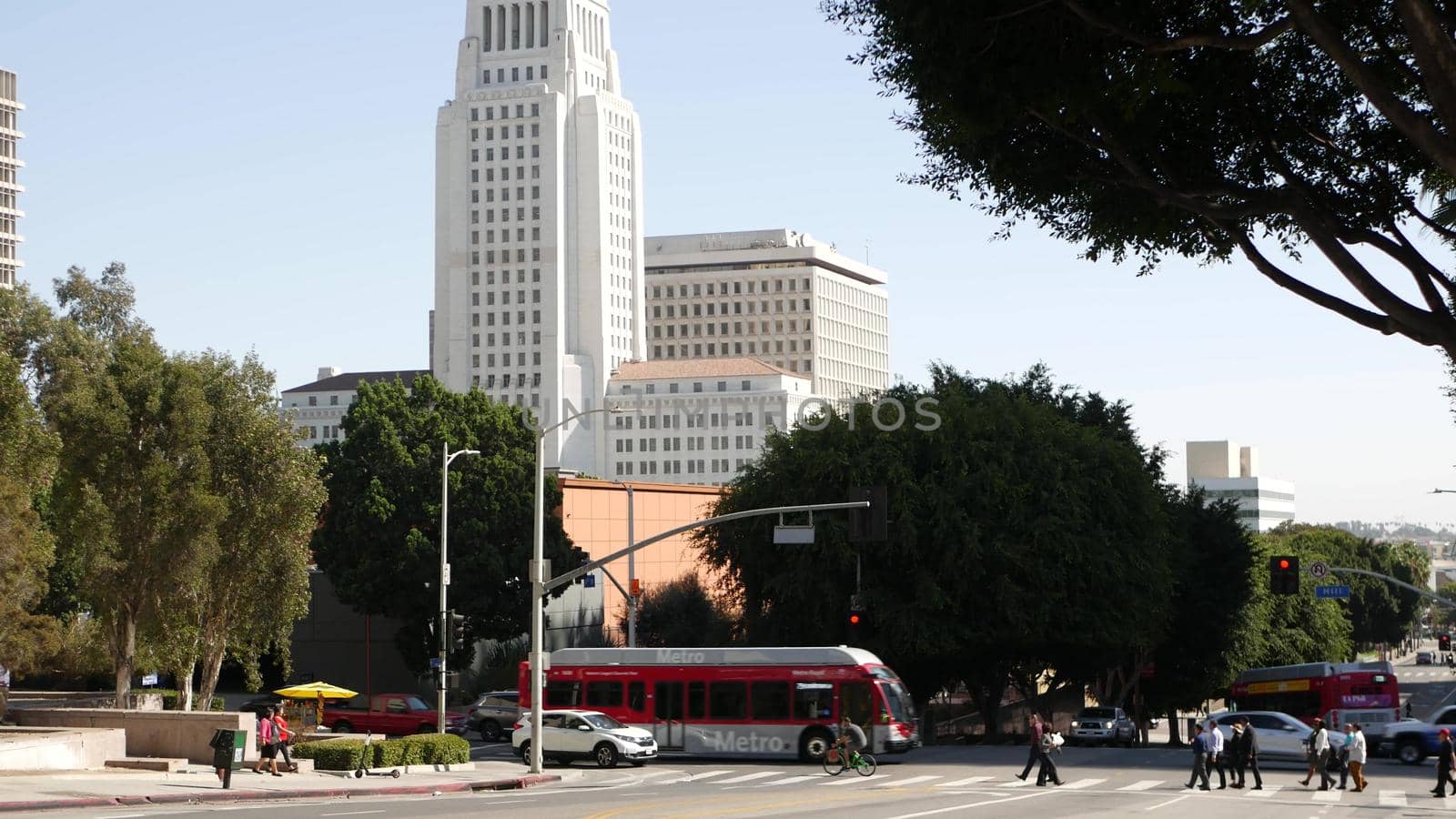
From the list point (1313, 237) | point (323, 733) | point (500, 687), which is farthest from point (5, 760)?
point (500, 687)

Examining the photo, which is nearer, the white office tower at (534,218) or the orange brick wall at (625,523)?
the orange brick wall at (625,523)

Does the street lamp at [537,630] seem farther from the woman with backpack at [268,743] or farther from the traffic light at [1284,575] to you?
the traffic light at [1284,575]

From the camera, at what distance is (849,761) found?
39.5m

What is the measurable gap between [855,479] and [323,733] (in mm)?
18833

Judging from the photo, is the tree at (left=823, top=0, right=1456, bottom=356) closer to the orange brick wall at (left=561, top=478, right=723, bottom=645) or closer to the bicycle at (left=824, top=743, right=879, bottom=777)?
the bicycle at (left=824, top=743, right=879, bottom=777)

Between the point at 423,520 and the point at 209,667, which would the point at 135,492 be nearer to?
the point at 209,667

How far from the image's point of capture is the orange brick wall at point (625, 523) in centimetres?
7556

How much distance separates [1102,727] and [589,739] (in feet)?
75.7

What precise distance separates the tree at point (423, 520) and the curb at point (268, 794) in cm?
2620

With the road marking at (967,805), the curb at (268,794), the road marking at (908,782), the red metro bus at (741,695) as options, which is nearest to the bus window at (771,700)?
the red metro bus at (741,695)

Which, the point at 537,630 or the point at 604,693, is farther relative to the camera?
the point at 604,693

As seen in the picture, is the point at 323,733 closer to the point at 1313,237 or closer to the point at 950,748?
the point at 950,748

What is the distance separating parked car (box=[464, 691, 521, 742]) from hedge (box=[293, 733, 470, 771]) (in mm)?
16205

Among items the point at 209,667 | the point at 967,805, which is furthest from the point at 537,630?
the point at 209,667
